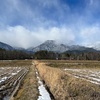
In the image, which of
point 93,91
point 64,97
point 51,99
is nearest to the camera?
point 93,91

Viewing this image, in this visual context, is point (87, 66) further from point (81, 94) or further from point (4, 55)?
point (4, 55)

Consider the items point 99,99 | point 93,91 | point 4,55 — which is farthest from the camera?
point 4,55

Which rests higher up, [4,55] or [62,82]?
[4,55]

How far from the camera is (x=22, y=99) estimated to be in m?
17.4

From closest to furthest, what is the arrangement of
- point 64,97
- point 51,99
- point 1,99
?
point 64,97
point 51,99
point 1,99

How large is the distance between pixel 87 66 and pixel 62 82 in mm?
69218

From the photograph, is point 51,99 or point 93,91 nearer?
point 93,91

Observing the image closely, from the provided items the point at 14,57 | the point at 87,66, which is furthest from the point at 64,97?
the point at 14,57

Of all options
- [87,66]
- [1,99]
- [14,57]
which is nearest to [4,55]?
[14,57]

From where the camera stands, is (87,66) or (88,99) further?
(87,66)

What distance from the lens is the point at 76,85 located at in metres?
15.9


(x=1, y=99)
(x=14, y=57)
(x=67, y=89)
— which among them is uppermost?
(x=14, y=57)

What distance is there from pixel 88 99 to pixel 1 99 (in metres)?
A: 9.05

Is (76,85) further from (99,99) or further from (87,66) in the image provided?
(87,66)
